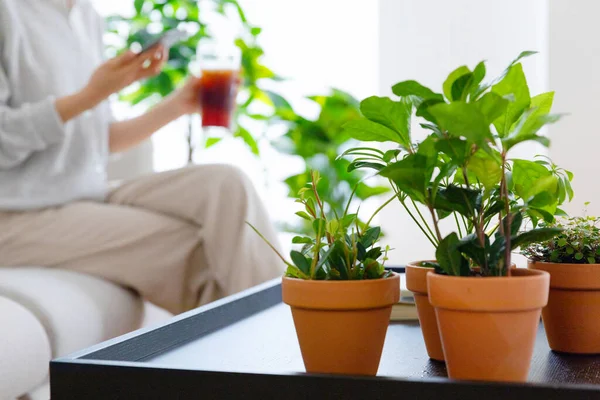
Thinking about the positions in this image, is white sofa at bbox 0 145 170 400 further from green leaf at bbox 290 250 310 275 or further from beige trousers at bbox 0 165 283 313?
green leaf at bbox 290 250 310 275

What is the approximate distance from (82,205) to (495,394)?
1496 millimetres

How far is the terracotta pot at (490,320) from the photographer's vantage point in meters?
0.63

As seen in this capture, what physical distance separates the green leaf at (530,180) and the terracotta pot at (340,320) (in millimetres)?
Answer: 161

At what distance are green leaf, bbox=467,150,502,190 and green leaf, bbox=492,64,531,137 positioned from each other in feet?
0.14

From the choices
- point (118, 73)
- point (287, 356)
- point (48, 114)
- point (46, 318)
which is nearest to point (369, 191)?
point (118, 73)

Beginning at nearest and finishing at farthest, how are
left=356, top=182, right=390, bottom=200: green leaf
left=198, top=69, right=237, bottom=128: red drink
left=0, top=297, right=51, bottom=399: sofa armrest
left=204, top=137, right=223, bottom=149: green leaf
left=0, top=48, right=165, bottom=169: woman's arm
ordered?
left=0, top=297, right=51, bottom=399: sofa armrest
left=0, top=48, right=165, bottom=169: woman's arm
left=198, top=69, right=237, bottom=128: red drink
left=356, top=182, right=390, bottom=200: green leaf
left=204, top=137, right=223, bottom=149: green leaf

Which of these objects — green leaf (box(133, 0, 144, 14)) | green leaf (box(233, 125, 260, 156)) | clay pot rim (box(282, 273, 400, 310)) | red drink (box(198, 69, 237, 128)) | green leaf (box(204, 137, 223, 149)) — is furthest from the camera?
green leaf (box(204, 137, 223, 149))

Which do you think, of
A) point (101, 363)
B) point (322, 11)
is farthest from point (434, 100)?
point (322, 11)

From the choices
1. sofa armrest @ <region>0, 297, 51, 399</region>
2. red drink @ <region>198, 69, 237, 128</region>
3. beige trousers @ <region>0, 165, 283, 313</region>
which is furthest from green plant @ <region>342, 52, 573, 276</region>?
red drink @ <region>198, 69, 237, 128</region>

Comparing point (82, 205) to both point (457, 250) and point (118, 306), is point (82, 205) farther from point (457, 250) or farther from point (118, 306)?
point (457, 250)

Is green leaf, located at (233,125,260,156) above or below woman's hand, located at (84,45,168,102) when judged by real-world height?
below

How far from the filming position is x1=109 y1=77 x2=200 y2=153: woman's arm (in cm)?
223

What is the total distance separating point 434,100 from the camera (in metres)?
0.66

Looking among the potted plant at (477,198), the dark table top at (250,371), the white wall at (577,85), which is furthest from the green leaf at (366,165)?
the white wall at (577,85)
